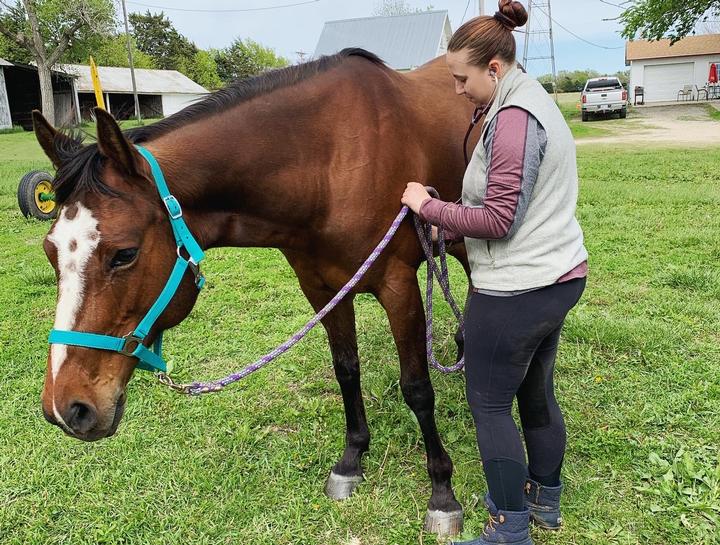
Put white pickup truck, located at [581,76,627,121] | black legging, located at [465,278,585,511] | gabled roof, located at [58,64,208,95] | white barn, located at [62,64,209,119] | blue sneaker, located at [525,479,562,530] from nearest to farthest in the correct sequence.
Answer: black legging, located at [465,278,585,511]
blue sneaker, located at [525,479,562,530]
white pickup truck, located at [581,76,627,121]
gabled roof, located at [58,64,208,95]
white barn, located at [62,64,209,119]

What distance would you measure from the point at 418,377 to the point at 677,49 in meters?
44.8

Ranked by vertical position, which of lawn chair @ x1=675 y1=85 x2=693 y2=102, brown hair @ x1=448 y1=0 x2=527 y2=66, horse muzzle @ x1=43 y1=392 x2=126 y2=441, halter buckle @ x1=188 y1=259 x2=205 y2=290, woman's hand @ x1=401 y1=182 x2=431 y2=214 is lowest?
horse muzzle @ x1=43 y1=392 x2=126 y2=441

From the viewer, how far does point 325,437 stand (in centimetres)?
312

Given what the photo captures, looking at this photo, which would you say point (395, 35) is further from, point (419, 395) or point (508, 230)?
point (508, 230)

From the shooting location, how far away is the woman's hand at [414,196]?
2111mm

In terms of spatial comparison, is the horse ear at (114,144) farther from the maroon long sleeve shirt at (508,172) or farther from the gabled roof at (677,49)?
the gabled roof at (677,49)

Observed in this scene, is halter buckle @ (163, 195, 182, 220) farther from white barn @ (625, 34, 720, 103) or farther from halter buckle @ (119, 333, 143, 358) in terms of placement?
white barn @ (625, 34, 720, 103)

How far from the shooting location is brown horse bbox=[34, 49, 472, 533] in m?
1.74

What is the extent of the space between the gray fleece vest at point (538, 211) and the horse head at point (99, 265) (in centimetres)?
108

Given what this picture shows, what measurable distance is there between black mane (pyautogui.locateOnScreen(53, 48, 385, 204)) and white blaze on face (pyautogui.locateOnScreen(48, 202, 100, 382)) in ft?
0.28

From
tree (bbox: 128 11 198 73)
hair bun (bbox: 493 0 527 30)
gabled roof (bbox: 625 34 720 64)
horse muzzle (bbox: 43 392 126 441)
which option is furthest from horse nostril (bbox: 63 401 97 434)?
tree (bbox: 128 11 198 73)

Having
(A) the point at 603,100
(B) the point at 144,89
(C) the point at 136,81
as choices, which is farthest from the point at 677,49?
(C) the point at 136,81

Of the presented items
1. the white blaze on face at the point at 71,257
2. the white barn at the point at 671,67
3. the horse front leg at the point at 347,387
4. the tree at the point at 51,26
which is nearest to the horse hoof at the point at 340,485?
the horse front leg at the point at 347,387

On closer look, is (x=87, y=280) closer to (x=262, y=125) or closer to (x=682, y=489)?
(x=262, y=125)
